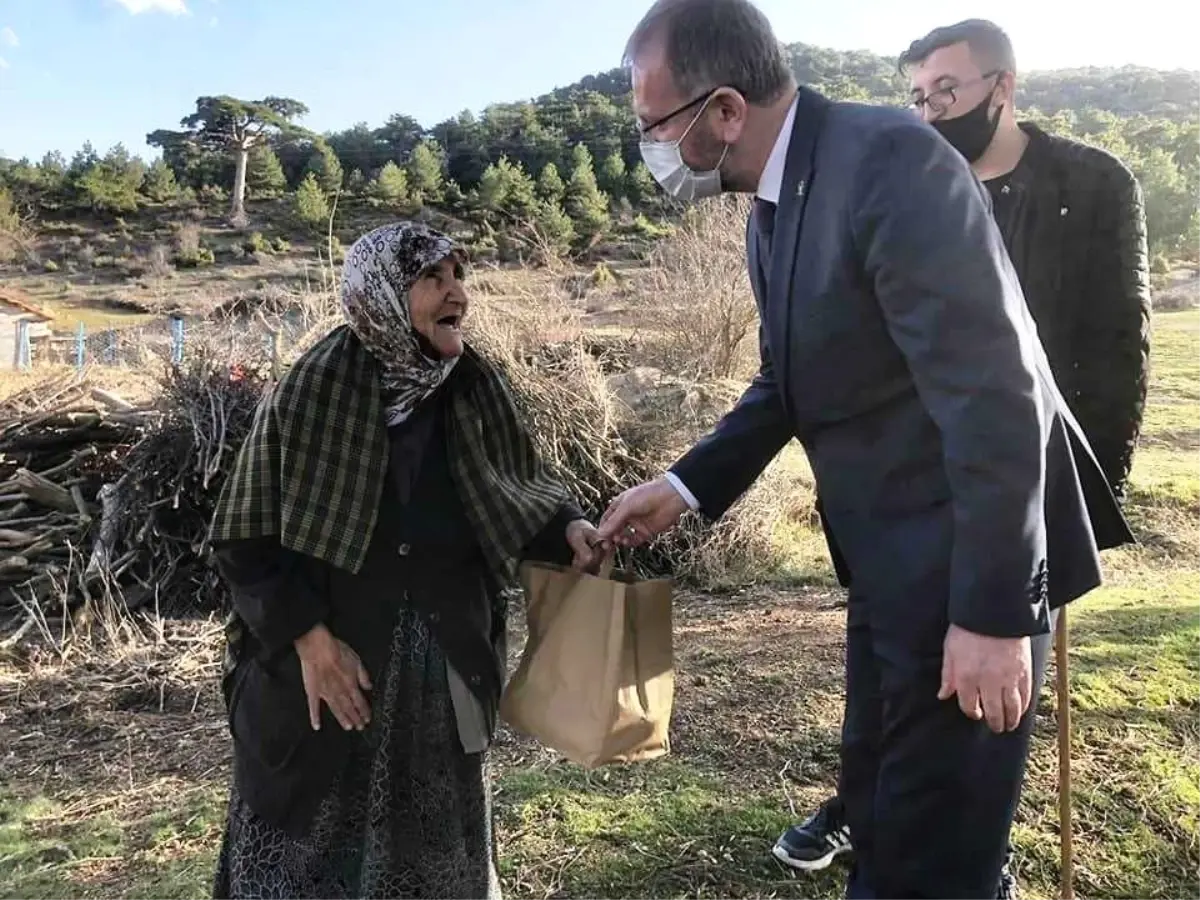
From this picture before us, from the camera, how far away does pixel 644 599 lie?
78.5 inches

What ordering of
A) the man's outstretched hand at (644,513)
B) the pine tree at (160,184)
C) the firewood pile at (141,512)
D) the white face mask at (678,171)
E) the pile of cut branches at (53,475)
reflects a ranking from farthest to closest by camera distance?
the pine tree at (160,184), the pile of cut branches at (53,475), the firewood pile at (141,512), the man's outstretched hand at (644,513), the white face mask at (678,171)

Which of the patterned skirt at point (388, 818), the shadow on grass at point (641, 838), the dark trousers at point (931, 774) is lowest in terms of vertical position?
the shadow on grass at point (641, 838)

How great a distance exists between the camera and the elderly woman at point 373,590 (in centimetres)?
194

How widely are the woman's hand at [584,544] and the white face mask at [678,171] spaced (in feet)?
2.68

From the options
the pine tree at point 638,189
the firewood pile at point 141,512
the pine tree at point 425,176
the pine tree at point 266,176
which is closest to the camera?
the firewood pile at point 141,512

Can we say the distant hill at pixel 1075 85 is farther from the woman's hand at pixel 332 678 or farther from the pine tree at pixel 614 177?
the woman's hand at pixel 332 678

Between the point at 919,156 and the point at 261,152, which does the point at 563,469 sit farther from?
the point at 261,152

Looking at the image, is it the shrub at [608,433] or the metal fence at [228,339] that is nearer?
the metal fence at [228,339]

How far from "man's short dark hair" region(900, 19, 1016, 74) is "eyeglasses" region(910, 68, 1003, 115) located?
0.02m

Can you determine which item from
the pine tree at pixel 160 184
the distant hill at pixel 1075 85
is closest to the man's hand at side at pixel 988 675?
the pine tree at pixel 160 184

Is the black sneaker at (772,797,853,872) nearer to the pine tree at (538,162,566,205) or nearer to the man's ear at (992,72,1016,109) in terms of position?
the man's ear at (992,72,1016,109)

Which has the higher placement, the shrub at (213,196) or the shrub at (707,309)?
the shrub at (213,196)

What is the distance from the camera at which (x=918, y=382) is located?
1.43 meters

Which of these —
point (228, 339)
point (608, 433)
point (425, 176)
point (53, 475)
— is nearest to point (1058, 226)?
point (608, 433)
